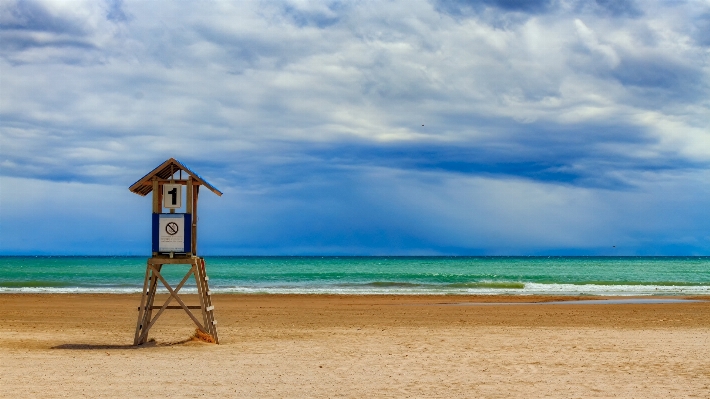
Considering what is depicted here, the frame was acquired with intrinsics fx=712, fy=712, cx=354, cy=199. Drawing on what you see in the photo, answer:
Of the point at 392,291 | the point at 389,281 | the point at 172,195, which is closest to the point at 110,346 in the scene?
the point at 172,195

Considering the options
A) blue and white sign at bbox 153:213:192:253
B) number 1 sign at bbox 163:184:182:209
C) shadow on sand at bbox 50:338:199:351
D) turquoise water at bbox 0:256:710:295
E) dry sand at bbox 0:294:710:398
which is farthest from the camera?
turquoise water at bbox 0:256:710:295

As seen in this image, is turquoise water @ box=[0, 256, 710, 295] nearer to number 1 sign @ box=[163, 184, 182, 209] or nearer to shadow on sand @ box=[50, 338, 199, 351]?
shadow on sand @ box=[50, 338, 199, 351]

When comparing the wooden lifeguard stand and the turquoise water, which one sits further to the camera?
the turquoise water

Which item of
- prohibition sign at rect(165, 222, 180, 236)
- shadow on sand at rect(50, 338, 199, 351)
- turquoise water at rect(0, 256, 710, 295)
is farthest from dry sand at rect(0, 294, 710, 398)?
turquoise water at rect(0, 256, 710, 295)

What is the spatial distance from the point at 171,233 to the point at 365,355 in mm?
4650

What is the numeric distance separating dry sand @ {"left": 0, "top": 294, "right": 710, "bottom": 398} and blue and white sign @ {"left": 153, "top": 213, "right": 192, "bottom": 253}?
199cm

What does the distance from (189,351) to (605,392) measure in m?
7.56

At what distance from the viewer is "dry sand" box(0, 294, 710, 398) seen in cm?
975

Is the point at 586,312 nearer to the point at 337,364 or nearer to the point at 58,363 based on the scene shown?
the point at 337,364

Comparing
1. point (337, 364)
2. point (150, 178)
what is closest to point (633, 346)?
point (337, 364)

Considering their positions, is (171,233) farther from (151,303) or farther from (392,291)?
(392,291)

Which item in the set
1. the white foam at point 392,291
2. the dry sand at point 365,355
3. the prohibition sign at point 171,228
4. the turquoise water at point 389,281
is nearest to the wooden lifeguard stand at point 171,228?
the prohibition sign at point 171,228

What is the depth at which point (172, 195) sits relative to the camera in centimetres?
1452

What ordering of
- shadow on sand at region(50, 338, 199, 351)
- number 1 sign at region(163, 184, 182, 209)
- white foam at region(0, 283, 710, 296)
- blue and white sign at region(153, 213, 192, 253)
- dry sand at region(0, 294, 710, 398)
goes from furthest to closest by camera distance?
white foam at region(0, 283, 710, 296), number 1 sign at region(163, 184, 182, 209), blue and white sign at region(153, 213, 192, 253), shadow on sand at region(50, 338, 199, 351), dry sand at region(0, 294, 710, 398)
